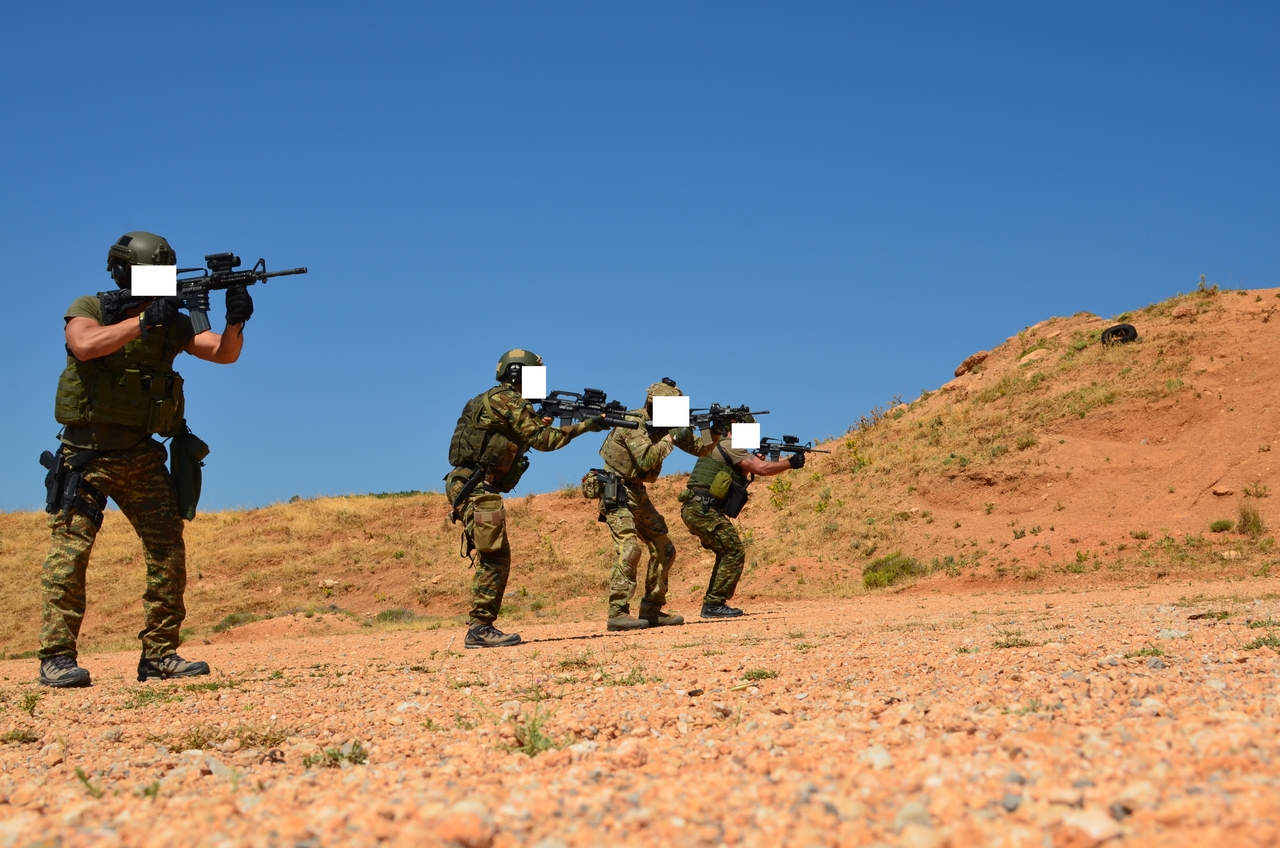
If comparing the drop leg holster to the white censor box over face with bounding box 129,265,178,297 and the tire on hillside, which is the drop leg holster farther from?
the tire on hillside

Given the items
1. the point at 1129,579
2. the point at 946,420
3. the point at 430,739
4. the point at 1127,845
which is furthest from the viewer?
the point at 946,420

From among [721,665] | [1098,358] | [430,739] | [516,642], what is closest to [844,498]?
[1098,358]

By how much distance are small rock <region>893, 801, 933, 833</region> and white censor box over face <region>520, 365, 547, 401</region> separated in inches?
286

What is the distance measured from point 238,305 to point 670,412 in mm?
5421

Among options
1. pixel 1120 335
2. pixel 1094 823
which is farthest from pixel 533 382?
pixel 1120 335

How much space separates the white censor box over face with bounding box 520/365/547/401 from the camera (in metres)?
9.34

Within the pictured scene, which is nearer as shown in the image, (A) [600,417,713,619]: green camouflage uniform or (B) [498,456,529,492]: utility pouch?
(B) [498,456,529,492]: utility pouch

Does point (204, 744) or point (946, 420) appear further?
point (946, 420)

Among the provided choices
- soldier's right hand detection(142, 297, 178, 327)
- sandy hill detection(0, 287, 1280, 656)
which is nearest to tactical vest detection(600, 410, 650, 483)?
soldier's right hand detection(142, 297, 178, 327)

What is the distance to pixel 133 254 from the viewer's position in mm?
6930

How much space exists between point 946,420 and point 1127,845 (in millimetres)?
26701

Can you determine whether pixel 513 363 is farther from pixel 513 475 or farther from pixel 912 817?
pixel 912 817

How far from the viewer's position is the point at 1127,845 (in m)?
2.00

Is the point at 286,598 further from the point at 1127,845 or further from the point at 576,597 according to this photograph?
the point at 1127,845
